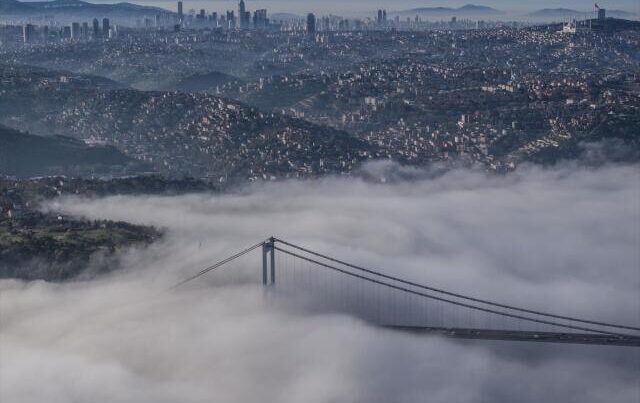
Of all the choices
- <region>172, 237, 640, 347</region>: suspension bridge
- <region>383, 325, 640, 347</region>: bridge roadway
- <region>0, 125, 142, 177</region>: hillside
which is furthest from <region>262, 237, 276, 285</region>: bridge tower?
<region>0, 125, 142, 177</region>: hillside

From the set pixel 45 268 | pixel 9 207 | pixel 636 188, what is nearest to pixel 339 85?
pixel 636 188

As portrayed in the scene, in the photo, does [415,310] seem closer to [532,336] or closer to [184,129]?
[532,336]

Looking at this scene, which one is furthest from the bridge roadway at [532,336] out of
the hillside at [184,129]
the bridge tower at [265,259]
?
the hillside at [184,129]

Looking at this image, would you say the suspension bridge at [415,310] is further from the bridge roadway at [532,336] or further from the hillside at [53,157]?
the hillside at [53,157]

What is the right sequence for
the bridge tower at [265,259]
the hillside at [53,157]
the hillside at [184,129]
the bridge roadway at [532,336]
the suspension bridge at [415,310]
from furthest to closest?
the hillside at [184,129], the hillside at [53,157], the bridge tower at [265,259], the suspension bridge at [415,310], the bridge roadway at [532,336]

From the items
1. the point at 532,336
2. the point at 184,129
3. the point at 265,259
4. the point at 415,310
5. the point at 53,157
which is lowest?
the point at 53,157

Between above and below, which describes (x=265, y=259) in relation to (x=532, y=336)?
above

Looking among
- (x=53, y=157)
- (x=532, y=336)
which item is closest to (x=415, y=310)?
(x=532, y=336)

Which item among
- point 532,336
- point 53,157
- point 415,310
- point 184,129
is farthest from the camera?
point 184,129

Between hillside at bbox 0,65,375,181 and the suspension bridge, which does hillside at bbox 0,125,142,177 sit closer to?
hillside at bbox 0,65,375,181
